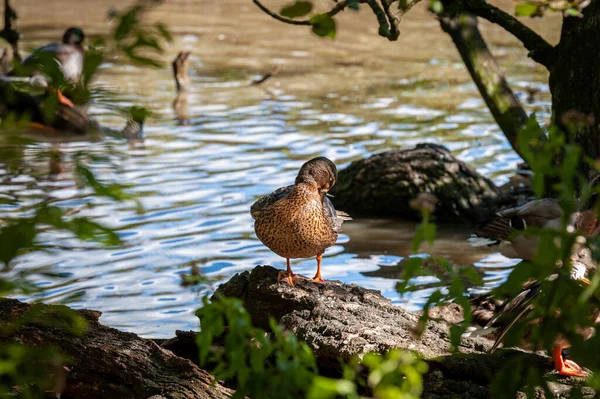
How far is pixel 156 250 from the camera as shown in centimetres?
774

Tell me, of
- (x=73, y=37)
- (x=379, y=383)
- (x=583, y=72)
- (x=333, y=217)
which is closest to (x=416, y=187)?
(x=583, y=72)

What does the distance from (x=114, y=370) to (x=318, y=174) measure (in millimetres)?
2083

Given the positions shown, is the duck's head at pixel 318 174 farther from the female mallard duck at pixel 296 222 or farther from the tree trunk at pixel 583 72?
the tree trunk at pixel 583 72

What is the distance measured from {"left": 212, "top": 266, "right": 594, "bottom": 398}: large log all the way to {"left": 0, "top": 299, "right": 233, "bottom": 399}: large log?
43 cm

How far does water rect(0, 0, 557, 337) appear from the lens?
22.8 feet

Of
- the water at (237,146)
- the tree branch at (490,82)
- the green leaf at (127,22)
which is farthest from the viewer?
the tree branch at (490,82)

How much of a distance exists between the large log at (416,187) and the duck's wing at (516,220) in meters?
1.00

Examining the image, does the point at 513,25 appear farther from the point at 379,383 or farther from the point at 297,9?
the point at 379,383

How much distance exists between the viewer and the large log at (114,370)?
12.8ft

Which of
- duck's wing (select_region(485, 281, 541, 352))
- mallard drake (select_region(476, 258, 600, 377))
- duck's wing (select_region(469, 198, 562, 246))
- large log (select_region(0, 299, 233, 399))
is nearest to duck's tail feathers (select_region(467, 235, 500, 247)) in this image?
duck's wing (select_region(469, 198, 562, 246))

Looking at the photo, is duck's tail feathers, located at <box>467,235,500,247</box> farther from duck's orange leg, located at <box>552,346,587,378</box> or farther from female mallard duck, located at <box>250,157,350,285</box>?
duck's orange leg, located at <box>552,346,587,378</box>

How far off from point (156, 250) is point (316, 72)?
30.5 ft

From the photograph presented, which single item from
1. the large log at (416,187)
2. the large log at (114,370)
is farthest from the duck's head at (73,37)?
the large log at (114,370)

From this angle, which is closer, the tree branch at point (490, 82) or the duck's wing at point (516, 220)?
the duck's wing at point (516, 220)
